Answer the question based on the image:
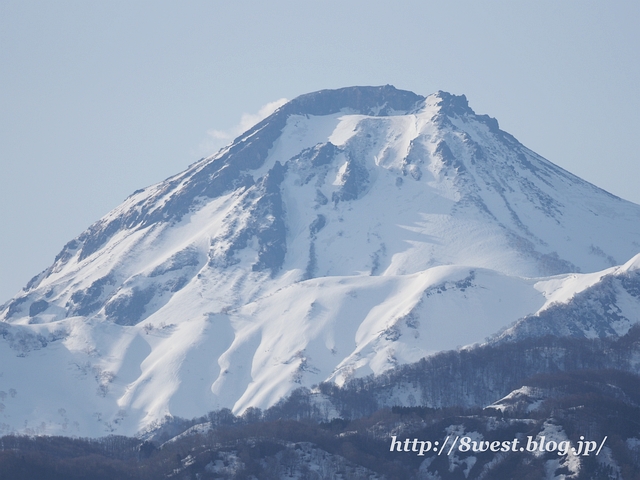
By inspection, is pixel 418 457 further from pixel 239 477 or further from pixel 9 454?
pixel 9 454

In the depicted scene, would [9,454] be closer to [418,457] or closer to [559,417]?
[418,457]

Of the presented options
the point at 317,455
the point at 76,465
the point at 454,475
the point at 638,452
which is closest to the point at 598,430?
the point at 638,452

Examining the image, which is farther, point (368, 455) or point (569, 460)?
point (368, 455)

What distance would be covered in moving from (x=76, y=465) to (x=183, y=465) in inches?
585

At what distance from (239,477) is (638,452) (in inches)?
2032

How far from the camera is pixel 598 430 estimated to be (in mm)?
194125

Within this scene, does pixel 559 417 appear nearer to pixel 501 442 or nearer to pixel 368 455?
pixel 501 442

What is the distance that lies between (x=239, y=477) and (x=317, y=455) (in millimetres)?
12745

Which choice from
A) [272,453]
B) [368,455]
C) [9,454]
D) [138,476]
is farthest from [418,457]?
[9,454]

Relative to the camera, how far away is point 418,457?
199875 mm

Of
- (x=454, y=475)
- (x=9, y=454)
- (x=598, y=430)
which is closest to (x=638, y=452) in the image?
(x=598, y=430)

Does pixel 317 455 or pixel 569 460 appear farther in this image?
pixel 317 455

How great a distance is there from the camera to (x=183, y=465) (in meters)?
198

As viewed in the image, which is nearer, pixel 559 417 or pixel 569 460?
pixel 569 460
